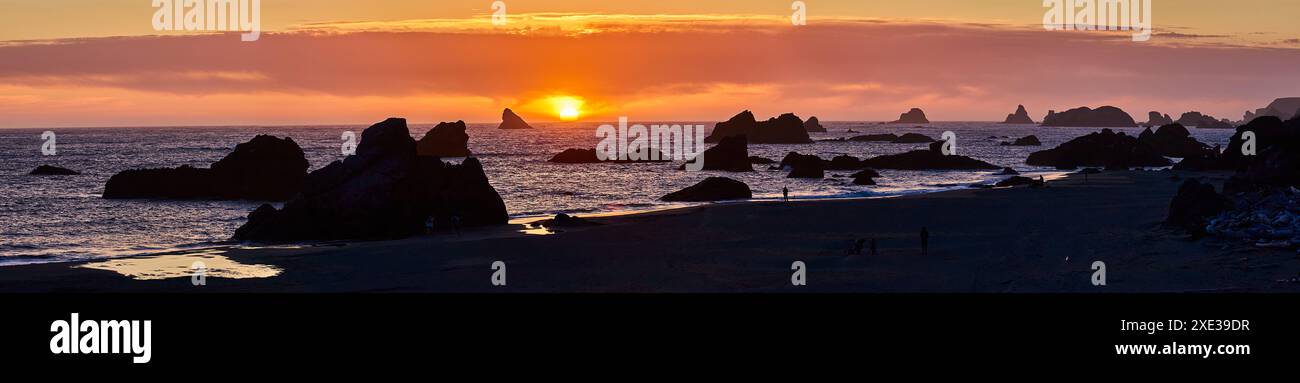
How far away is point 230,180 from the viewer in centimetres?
6744

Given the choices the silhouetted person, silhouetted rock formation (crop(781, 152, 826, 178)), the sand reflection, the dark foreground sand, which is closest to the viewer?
the dark foreground sand

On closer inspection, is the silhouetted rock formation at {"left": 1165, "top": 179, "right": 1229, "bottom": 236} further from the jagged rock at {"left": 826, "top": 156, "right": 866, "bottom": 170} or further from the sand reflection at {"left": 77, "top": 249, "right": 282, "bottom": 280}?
the jagged rock at {"left": 826, "top": 156, "right": 866, "bottom": 170}

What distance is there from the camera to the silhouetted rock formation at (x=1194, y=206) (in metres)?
35.9

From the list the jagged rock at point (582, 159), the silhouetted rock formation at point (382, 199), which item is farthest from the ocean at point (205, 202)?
the jagged rock at point (582, 159)

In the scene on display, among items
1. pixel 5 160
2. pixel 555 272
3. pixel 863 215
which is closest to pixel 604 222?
pixel 863 215

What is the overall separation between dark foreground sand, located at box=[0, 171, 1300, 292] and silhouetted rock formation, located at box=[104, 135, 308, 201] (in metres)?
29.6

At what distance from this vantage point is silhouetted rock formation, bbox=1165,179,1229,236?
35938 millimetres

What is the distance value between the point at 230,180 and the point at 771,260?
4546 cm

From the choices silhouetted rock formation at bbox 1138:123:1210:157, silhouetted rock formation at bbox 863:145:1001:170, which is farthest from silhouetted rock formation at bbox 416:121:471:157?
silhouetted rock formation at bbox 1138:123:1210:157

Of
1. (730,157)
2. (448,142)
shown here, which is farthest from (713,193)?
(448,142)

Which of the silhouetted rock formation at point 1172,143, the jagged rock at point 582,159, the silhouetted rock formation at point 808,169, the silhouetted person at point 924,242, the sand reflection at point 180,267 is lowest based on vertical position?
the sand reflection at point 180,267

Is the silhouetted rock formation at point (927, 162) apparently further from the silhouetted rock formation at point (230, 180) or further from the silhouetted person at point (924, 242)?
the silhouetted person at point (924, 242)

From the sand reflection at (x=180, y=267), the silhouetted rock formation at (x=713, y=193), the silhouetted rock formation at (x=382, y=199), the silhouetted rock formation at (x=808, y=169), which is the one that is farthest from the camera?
the silhouetted rock formation at (x=808, y=169)

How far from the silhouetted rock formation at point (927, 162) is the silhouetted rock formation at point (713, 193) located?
42161mm
